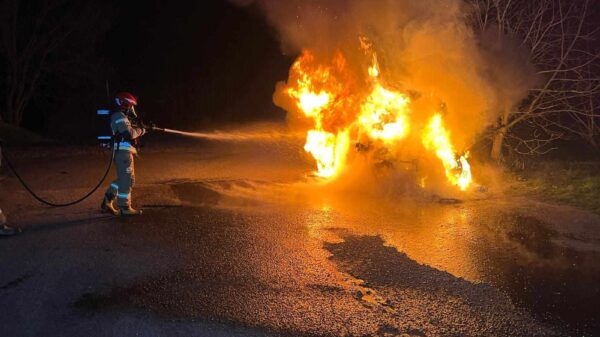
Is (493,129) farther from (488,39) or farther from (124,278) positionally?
(124,278)

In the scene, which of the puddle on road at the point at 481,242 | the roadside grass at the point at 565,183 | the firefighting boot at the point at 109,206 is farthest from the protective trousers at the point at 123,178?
the roadside grass at the point at 565,183

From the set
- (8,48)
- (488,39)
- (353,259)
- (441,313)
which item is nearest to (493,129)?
(488,39)

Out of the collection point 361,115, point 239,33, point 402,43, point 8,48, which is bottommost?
point 361,115

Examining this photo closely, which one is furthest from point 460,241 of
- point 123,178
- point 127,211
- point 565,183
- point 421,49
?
point 123,178

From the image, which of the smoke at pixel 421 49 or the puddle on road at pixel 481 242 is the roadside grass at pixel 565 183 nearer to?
the puddle on road at pixel 481 242

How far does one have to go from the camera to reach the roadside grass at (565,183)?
8.56 metres

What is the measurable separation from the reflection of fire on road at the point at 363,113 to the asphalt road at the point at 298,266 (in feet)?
3.94

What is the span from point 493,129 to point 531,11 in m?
2.84

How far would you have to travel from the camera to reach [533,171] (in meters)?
10.9

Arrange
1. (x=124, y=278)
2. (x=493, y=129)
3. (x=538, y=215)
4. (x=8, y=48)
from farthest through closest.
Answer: (x=8, y=48), (x=493, y=129), (x=538, y=215), (x=124, y=278)

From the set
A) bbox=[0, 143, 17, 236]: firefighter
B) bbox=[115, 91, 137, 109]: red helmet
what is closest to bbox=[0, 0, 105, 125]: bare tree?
bbox=[115, 91, 137, 109]: red helmet

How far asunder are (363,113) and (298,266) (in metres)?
4.63

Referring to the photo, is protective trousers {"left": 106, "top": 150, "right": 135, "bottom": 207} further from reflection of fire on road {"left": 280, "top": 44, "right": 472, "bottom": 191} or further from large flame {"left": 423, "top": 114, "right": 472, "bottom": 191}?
large flame {"left": 423, "top": 114, "right": 472, "bottom": 191}

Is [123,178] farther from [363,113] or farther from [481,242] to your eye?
[481,242]
